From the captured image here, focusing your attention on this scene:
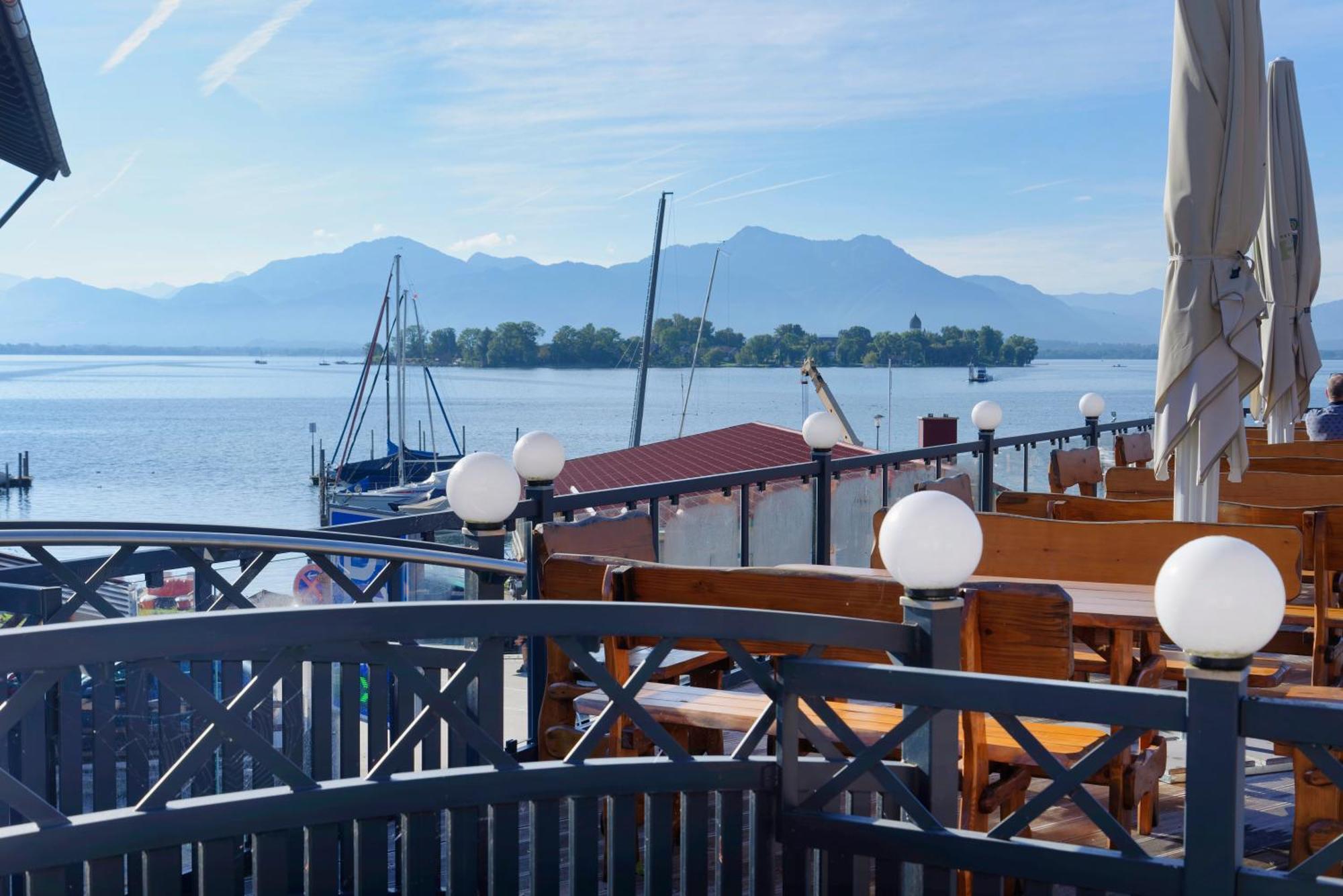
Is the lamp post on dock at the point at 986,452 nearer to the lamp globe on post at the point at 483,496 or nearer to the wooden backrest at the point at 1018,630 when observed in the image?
the lamp globe on post at the point at 483,496

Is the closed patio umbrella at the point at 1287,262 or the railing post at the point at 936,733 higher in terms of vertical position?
the closed patio umbrella at the point at 1287,262

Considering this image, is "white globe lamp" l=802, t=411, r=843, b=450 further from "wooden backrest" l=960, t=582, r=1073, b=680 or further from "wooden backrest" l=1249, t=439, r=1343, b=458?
"wooden backrest" l=960, t=582, r=1073, b=680

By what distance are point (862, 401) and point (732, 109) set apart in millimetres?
42982

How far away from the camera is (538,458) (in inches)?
182

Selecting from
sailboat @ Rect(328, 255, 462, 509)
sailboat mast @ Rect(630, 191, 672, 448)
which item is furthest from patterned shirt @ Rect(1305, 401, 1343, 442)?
sailboat @ Rect(328, 255, 462, 509)

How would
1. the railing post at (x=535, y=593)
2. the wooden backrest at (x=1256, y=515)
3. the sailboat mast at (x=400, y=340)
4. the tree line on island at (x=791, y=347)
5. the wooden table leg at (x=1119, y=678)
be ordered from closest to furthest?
the wooden table leg at (x=1119, y=678) < the railing post at (x=535, y=593) < the wooden backrest at (x=1256, y=515) < the sailboat mast at (x=400, y=340) < the tree line on island at (x=791, y=347)

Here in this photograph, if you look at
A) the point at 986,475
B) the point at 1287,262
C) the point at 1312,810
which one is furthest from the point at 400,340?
the point at 1312,810

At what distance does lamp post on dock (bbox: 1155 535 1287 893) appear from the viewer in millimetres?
2117

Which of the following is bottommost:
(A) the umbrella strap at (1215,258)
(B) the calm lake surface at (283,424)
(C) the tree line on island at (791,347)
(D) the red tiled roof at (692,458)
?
(B) the calm lake surface at (283,424)

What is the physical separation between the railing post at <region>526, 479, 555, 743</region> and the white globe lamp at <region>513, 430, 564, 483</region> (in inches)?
1.5

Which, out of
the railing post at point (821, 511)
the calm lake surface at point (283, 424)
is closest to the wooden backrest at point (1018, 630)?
the railing post at point (821, 511)

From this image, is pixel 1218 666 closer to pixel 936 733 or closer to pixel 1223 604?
pixel 1223 604

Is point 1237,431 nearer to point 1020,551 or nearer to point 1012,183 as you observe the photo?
point 1020,551

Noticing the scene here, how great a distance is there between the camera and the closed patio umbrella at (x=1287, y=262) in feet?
25.3
